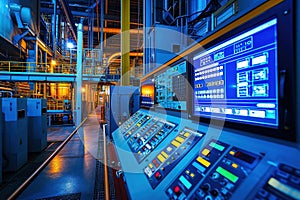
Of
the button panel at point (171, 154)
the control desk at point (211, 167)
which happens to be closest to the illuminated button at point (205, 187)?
the control desk at point (211, 167)

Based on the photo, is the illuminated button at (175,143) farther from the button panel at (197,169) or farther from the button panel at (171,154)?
the button panel at (197,169)

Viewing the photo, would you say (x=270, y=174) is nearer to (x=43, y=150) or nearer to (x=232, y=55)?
(x=232, y=55)

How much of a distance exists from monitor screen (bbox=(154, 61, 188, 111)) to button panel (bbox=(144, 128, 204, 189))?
0.91 feet

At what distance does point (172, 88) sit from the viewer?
59.9 inches

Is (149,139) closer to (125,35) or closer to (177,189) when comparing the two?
(177,189)

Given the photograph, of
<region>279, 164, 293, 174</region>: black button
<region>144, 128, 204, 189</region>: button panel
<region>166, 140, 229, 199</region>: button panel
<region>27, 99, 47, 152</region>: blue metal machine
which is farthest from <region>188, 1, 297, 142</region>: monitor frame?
<region>27, 99, 47, 152</region>: blue metal machine

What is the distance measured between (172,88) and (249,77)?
2.65ft

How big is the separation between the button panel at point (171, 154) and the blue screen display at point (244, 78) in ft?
0.51

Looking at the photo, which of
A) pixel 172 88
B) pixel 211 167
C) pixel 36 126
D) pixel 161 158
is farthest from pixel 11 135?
pixel 211 167

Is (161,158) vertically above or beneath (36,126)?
above

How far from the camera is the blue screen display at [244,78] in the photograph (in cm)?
66

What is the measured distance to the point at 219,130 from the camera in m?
0.92

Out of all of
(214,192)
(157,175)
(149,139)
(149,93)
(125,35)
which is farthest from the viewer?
(125,35)

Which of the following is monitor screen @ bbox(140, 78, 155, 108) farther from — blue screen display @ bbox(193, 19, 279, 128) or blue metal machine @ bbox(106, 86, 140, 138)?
blue metal machine @ bbox(106, 86, 140, 138)
